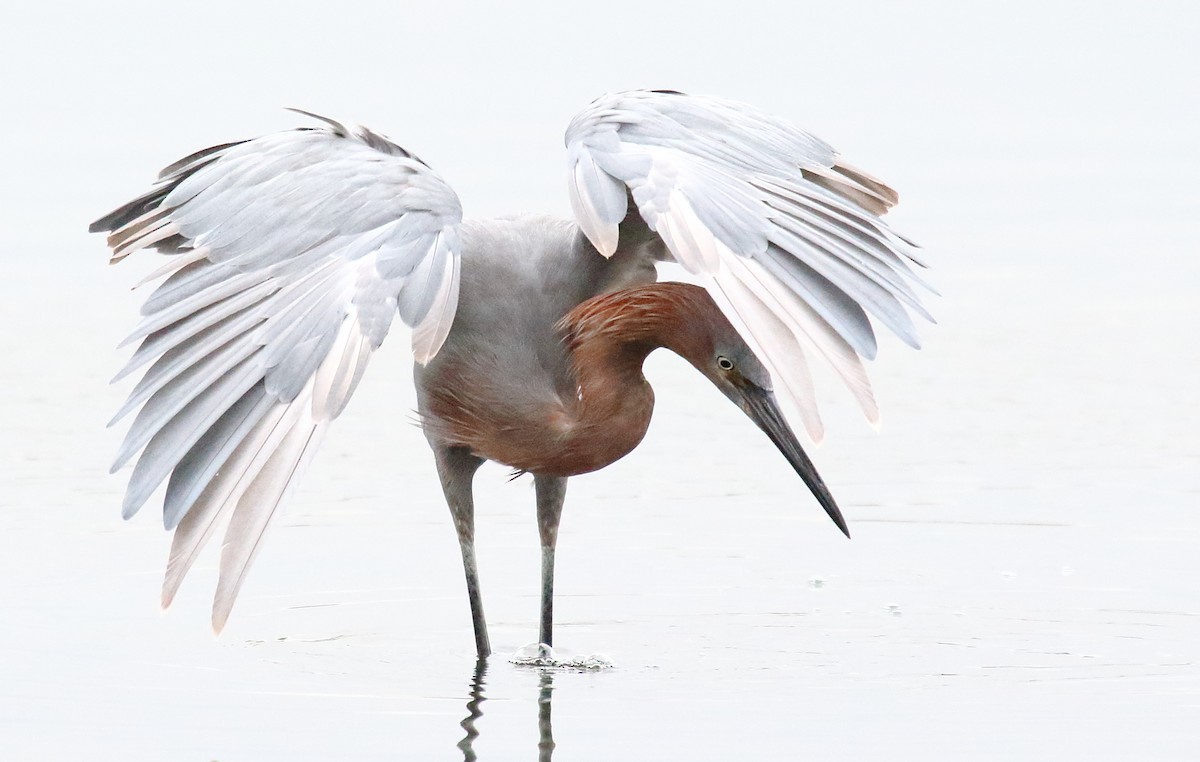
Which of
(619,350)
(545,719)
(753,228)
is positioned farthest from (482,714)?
(753,228)

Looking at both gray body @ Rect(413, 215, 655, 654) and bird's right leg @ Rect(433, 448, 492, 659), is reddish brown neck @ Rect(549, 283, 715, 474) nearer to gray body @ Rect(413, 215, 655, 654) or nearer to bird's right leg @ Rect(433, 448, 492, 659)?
gray body @ Rect(413, 215, 655, 654)

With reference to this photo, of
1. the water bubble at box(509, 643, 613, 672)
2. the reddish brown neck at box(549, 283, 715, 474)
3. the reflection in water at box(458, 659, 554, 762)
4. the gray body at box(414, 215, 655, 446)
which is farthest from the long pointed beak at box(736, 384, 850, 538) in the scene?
the reflection in water at box(458, 659, 554, 762)

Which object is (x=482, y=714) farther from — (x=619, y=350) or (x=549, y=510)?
(x=549, y=510)

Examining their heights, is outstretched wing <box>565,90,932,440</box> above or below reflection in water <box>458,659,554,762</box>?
above

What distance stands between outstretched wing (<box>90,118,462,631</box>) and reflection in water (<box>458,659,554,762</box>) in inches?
36.7

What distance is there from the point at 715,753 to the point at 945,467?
12.0 ft

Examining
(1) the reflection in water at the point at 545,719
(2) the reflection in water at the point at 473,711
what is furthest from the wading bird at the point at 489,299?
(1) the reflection in water at the point at 545,719

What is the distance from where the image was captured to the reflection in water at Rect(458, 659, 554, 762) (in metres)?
4.93

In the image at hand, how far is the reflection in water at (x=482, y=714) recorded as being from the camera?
493 centimetres

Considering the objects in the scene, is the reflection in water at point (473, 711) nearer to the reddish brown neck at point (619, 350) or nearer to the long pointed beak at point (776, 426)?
the reddish brown neck at point (619, 350)

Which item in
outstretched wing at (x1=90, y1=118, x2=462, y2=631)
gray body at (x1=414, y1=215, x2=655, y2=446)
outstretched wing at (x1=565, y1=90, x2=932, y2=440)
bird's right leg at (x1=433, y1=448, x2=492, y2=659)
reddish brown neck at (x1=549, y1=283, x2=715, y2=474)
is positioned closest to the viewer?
outstretched wing at (x1=90, y1=118, x2=462, y2=631)

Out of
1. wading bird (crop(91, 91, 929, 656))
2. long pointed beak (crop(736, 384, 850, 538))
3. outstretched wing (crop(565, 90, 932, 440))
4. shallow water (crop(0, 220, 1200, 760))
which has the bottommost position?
shallow water (crop(0, 220, 1200, 760))

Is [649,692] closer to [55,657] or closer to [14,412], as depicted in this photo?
[55,657]

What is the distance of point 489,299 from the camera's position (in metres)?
5.88
